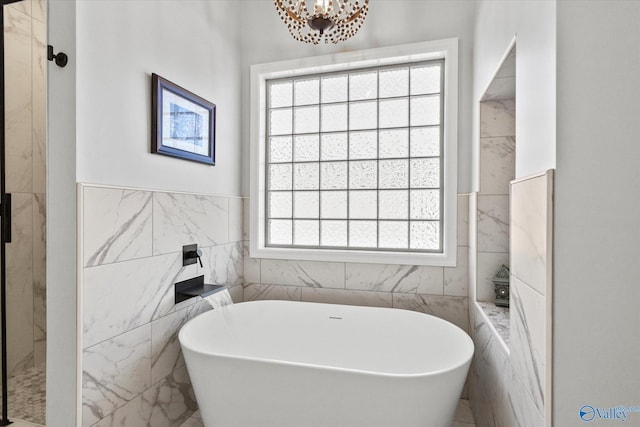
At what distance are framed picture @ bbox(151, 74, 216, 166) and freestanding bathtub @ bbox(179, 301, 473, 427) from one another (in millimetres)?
1013

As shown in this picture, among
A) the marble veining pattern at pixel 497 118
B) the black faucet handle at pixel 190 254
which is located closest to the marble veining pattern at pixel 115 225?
the black faucet handle at pixel 190 254

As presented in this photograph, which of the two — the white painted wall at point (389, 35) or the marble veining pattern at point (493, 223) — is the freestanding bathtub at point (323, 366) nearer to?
the marble veining pattern at point (493, 223)

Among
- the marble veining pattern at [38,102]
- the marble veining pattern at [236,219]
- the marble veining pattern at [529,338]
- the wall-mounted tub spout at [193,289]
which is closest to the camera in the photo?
the marble veining pattern at [529,338]

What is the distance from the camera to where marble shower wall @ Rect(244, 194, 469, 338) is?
2.29 m

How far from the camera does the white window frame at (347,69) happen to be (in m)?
2.29

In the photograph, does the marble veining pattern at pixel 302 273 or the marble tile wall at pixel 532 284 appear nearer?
the marble tile wall at pixel 532 284

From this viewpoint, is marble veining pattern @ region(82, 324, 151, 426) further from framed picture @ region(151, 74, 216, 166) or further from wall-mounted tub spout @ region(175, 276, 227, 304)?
framed picture @ region(151, 74, 216, 166)

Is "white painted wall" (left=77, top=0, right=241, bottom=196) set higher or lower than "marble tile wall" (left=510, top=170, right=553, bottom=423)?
higher

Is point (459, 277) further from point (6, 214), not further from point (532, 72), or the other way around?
point (6, 214)

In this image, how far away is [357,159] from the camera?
2617mm

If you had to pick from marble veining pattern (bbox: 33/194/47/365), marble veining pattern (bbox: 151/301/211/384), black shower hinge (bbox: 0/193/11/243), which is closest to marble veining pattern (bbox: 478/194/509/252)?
marble veining pattern (bbox: 151/301/211/384)

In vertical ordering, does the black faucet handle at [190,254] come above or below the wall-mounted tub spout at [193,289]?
above
